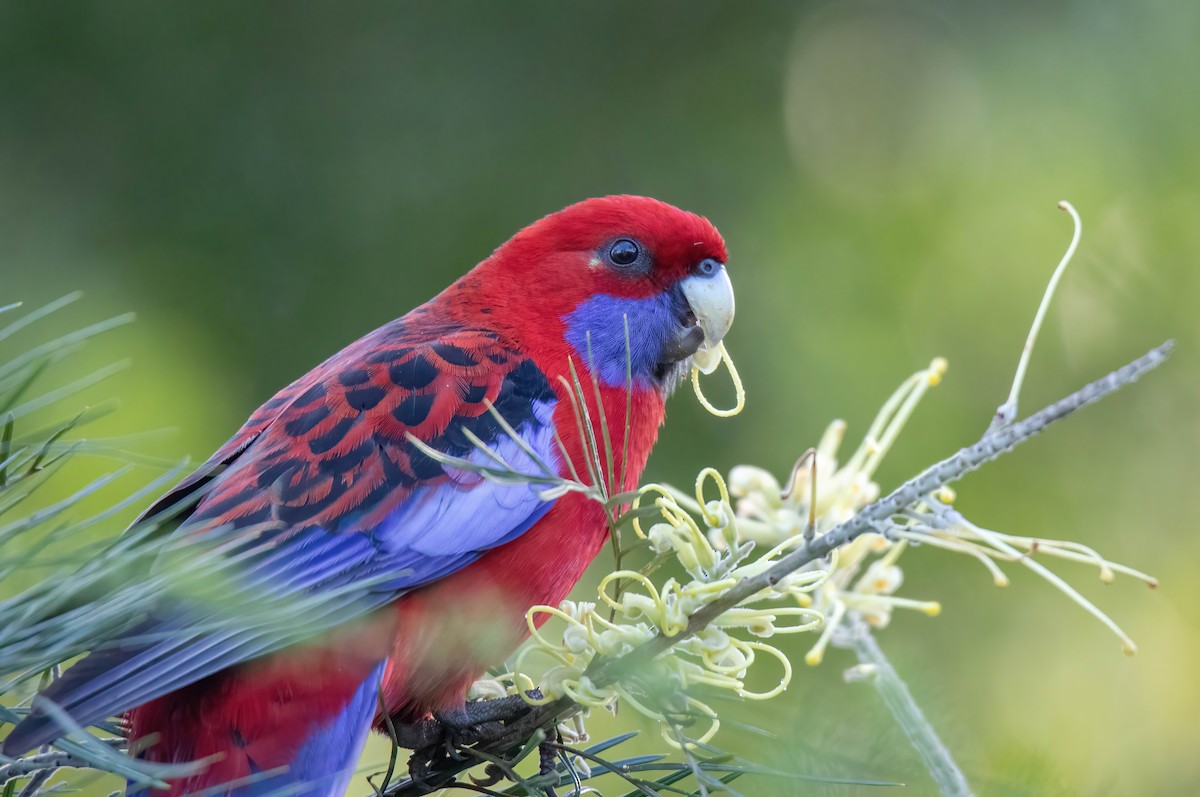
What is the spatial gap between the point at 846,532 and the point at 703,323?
54.7 inches

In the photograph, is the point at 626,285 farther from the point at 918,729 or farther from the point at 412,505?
the point at 918,729

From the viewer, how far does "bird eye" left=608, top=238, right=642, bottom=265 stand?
2.52 metres

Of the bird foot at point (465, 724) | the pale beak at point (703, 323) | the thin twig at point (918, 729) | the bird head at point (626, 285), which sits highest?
the bird head at point (626, 285)

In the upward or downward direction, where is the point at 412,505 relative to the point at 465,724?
upward

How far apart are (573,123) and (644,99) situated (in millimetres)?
238

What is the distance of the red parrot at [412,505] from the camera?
1.64 m

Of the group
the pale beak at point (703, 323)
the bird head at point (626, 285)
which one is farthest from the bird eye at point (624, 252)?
the pale beak at point (703, 323)

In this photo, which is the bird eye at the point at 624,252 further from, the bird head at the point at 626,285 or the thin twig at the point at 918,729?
the thin twig at the point at 918,729

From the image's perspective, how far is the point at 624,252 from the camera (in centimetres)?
252

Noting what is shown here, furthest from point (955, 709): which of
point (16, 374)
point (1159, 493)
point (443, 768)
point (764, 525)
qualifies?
point (1159, 493)

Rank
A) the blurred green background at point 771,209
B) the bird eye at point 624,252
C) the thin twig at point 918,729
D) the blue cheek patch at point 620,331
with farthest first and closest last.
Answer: the blurred green background at point 771,209 < the bird eye at point 624,252 < the blue cheek patch at point 620,331 < the thin twig at point 918,729

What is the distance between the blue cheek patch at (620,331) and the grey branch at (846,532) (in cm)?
96

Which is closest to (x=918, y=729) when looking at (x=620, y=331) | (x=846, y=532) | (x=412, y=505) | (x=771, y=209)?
(x=846, y=532)

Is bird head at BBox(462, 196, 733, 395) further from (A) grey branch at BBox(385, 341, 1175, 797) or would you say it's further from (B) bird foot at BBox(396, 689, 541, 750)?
(A) grey branch at BBox(385, 341, 1175, 797)
